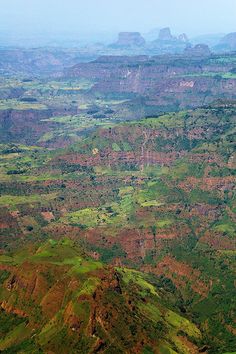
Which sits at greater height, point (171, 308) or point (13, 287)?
point (13, 287)

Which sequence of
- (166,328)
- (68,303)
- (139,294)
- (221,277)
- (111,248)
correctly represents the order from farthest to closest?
(111,248) → (221,277) → (139,294) → (166,328) → (68,303)

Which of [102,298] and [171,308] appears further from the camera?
[171,308]

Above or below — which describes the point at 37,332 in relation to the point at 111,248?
above

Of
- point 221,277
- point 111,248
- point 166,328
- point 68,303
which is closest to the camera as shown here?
point 68,303

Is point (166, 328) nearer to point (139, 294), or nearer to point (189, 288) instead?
point (139, 294)

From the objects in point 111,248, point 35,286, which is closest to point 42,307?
point 35,286

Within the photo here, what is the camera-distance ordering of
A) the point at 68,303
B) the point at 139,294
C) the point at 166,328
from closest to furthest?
the point at 68,303 < the point at 166,328 < the point at 139,294

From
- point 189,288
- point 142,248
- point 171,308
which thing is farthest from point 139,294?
point 142,248

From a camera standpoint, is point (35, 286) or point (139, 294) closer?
point (35, 286)

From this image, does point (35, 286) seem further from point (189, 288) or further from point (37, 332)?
point (189, 288)

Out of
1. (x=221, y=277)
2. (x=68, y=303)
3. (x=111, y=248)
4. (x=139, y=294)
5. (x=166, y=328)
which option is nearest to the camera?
(x=68, y=303)
